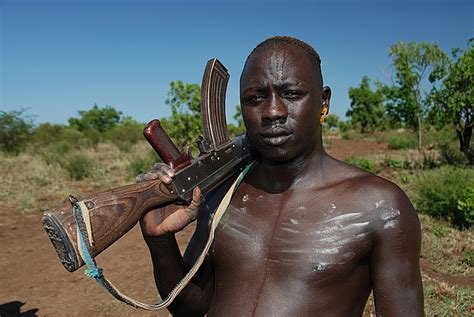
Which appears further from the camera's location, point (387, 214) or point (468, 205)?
point (468, 205)

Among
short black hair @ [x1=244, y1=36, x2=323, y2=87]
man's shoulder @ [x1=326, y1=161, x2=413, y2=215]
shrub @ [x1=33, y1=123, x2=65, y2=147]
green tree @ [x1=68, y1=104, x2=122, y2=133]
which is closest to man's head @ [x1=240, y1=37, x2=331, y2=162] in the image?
short black hair @ [x1=244, y1=36, x2=323, y2=87]

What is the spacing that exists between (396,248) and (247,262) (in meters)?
0.57

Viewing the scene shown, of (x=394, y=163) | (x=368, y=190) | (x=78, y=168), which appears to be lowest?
(x=394, y=163)

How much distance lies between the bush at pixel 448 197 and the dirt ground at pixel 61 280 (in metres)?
1.96

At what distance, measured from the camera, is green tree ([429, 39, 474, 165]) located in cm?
1102

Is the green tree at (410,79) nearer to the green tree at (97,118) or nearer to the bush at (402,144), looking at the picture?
the bush at (402,144)

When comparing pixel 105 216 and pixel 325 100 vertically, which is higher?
pixel 325 100

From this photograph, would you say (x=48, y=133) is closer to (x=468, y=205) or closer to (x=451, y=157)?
(x=451, y=157)

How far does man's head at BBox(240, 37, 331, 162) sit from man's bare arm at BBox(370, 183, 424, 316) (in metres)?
0.42

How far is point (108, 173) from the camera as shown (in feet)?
49.4

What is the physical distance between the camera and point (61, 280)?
6121 millimetres

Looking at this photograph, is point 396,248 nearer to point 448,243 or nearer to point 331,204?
point 331,204

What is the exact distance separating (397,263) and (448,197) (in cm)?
658

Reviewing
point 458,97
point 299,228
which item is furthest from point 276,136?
point 458,97
